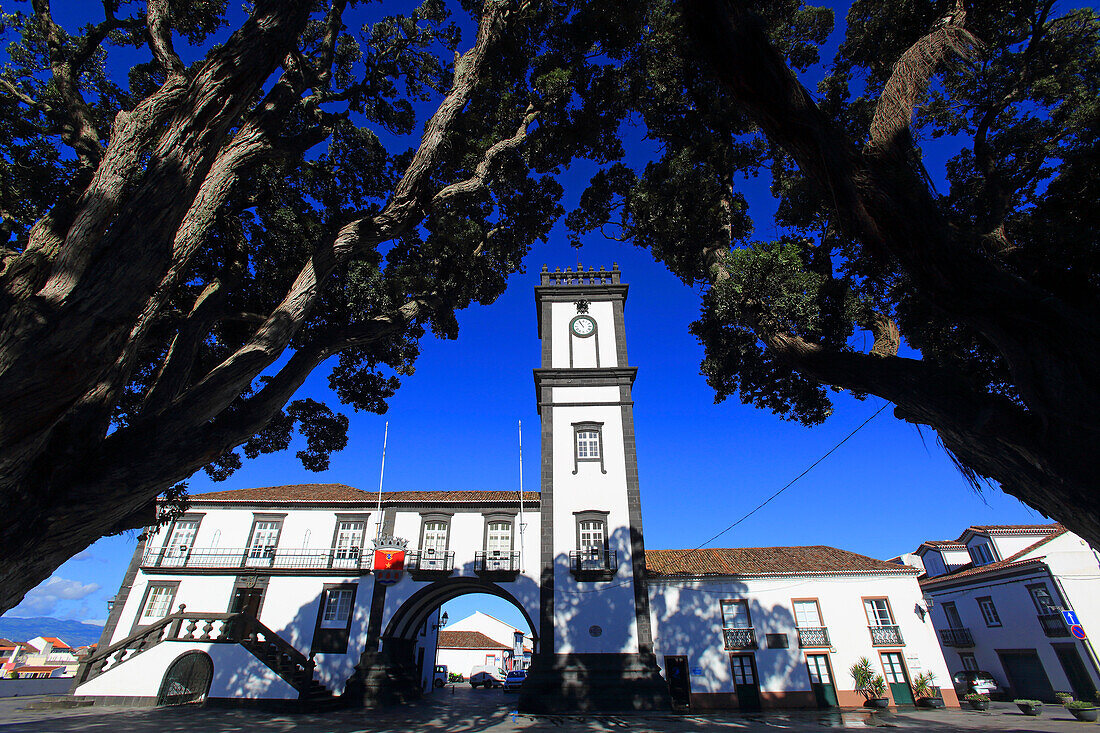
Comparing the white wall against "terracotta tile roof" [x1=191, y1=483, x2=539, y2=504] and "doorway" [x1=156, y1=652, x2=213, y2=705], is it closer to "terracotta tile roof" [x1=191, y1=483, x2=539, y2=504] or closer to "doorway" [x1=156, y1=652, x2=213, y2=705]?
"terracotta tile roof" [x1=191, y1=483, x2=539, y2=504]

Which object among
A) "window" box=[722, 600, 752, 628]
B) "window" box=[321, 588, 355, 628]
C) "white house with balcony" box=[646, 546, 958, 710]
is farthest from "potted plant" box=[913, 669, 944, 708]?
"window" box=[321, 588, 355, 628]

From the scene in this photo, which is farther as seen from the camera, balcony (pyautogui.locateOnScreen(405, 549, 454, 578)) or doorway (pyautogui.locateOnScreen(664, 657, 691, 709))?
balcony (pyautogui.locateOnScreen(405, 549, 454, 578))

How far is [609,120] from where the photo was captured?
11.3 meters

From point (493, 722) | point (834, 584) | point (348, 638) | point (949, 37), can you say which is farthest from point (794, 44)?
point (348, 638)

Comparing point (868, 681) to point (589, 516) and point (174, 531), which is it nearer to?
point (589, 516)

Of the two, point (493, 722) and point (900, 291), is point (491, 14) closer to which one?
point (900, 291)

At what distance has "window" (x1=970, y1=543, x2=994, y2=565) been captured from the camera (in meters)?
25.2

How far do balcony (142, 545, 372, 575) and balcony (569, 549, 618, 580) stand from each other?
807cm

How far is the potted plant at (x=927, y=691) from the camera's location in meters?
17.8

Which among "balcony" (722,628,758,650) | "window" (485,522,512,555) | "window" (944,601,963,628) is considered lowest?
"balcony" (722,628,758,650)

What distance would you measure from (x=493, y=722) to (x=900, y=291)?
13.9m

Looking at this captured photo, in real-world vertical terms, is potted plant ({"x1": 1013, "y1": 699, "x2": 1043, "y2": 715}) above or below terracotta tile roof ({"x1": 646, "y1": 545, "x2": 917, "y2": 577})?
below

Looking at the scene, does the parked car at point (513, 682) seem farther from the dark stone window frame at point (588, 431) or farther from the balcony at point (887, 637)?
the balcony at point (887, 637)

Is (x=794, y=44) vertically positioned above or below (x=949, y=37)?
above
